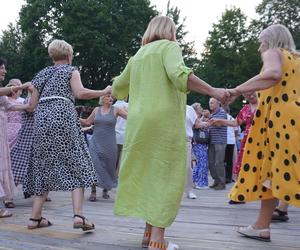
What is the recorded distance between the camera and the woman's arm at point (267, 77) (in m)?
3.74

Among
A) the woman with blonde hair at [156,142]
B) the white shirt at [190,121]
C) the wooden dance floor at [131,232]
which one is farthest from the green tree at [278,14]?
the woman with blonde hair at [156,142]

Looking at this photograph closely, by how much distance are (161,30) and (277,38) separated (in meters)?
1.04

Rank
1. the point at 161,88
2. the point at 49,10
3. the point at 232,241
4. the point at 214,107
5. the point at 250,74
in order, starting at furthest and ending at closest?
the point at 250,74 < the point at 49,10 < the point at 214,107 < the point at 232,241 < the point at 161,88

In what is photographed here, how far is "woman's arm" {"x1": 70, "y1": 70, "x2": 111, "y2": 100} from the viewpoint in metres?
4.23

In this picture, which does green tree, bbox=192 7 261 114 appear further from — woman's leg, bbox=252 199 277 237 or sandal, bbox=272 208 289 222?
woman's leg, bbox=252 199 277 237

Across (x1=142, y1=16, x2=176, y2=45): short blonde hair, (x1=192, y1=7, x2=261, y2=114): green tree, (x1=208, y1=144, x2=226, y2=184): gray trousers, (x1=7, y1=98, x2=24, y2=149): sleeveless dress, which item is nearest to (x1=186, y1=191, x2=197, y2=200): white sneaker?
(x1=208, y1=144, x2=226, y2=184): gray trousers

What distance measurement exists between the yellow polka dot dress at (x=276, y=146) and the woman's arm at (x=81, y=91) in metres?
1.40

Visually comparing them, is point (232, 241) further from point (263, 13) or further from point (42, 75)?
point (263, 13)

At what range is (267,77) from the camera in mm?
3740

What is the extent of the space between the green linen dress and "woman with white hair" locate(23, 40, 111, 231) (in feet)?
3.05

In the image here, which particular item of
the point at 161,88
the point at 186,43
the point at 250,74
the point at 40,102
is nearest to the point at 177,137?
the point at 161,88

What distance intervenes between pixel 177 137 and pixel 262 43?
123 cm

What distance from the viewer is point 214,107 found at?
30.2ft

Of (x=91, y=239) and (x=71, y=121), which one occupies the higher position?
(x=71, y=121)
